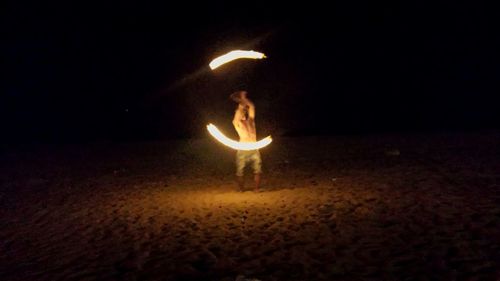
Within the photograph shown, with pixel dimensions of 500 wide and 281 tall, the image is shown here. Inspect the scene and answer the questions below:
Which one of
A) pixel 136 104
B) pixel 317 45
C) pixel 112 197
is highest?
pixel 317 45

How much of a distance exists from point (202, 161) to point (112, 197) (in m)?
5.91

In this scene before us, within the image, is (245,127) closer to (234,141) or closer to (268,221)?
(234,141)

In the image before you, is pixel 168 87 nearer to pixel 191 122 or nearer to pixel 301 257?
pixel 191 122

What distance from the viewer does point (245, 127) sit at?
32.8 feet

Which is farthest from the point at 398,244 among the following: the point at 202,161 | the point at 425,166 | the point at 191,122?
the point at 191,122

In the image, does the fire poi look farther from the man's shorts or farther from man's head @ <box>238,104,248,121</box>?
man's head @ <box>238,104,248,121</box>

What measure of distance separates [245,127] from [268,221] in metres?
2.74

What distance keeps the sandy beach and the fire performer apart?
60cm

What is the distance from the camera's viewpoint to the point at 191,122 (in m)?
28.6

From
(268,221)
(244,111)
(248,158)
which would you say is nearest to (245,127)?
(244,111)

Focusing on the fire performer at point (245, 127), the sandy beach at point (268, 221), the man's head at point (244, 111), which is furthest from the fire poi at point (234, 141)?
the sandy beach at point (268, 221)

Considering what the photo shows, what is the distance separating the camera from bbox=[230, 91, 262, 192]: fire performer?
9875 millimetres

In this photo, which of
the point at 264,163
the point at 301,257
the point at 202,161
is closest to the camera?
the point at 301,257

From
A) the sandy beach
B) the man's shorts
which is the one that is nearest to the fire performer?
the man's shorts
